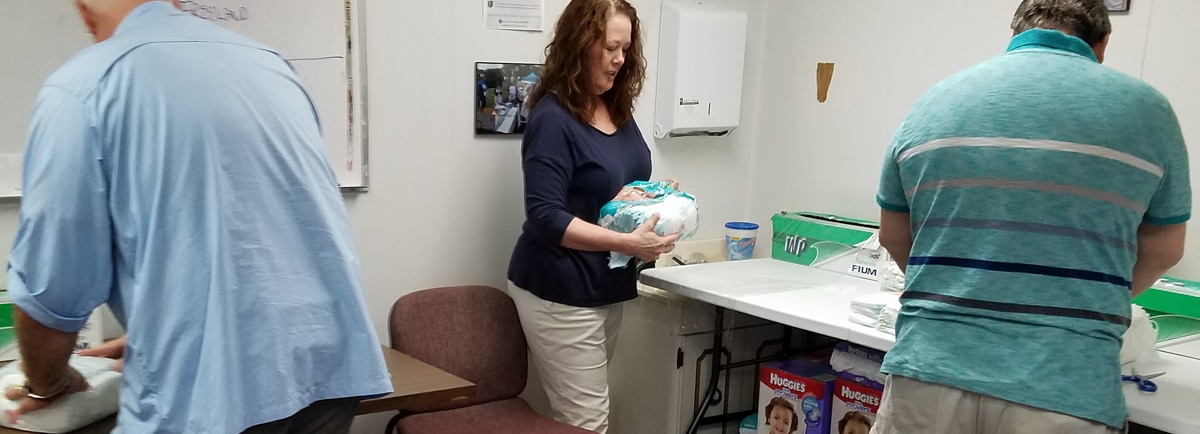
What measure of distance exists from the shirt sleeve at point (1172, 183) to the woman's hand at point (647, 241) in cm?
105

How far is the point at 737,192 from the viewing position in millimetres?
3373

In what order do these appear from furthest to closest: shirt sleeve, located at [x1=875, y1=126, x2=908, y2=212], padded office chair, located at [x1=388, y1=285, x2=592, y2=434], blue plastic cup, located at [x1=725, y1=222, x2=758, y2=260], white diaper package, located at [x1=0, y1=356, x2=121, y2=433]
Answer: blue plastic cup, located at [x1=725, y1=222, x2=758, y2=260], padded office chair, located at [x1=388, y1=285, x2=592, y2=434], shirt sleeve, located at [x1=875, y1=126, x2=908, y2=212], white diaper package, located at [x1=0, y1=356, x2=121, y2=433]

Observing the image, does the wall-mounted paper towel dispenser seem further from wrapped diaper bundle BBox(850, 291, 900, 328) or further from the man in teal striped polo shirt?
the man in teal striped polo shirt

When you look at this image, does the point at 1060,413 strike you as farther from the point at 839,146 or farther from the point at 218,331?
the point at 839,146

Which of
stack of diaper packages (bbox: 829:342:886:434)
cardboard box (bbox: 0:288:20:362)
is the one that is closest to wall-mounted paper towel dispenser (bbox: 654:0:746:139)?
stack of diaper packages (bbox: 829:342:886:434)

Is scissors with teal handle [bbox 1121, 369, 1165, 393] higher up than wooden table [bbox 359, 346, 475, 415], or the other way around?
scissors with teal handle [bbox 1121, 369, 1165, 393]

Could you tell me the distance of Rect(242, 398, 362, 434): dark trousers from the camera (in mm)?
1322

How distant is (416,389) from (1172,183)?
56.0 inches

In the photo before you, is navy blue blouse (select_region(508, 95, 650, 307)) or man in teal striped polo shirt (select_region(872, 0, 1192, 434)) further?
navy blue blouse (select_region(508, 95, 650, 307))

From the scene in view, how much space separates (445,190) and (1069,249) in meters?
1.73

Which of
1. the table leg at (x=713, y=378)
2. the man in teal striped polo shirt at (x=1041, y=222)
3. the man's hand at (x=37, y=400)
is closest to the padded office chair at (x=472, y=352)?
the table leg at (x=713, y=378)

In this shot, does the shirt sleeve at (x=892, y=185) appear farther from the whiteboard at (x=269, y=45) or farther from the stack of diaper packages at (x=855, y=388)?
the whiteboard at (x=269, y=45)

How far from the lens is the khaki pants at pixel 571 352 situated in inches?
90.3

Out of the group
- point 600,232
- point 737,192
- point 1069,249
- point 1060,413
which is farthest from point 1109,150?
point 737,192
